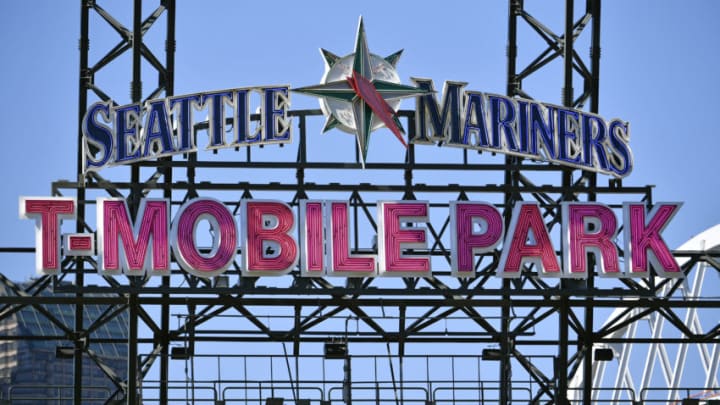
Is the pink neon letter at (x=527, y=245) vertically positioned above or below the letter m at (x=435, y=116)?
below

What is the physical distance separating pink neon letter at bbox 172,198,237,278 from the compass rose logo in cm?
282

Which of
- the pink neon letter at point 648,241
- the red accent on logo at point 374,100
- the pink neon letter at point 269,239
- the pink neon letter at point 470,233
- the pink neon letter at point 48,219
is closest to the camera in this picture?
the pink neon letter at point 48,219

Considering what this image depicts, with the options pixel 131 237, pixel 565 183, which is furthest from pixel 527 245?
pixel 131 237

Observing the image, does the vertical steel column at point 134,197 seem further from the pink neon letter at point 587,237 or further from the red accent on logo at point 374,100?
the pink neon letter at point 587,237

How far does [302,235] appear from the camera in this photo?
3600 cm

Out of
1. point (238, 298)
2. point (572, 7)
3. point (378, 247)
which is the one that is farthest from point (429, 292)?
point (572, 7)

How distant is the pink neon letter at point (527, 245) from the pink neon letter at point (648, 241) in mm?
1634

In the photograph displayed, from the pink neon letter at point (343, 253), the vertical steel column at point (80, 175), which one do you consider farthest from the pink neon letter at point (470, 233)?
the vertical steel column at point (80, 175)

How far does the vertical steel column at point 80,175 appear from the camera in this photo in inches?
1437

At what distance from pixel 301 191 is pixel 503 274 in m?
4.46

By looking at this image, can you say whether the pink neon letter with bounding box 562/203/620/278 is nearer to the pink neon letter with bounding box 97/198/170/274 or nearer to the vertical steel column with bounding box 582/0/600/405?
the vertical steel column with bounding box 582/0/600/405

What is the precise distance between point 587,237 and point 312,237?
5677 millimetres

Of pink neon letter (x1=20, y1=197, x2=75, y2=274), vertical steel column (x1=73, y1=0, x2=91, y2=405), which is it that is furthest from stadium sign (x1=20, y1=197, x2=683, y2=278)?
vertical steel column (x1=73, y1=0, x2=91, y2=405)

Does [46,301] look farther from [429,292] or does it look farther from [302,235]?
[429,292]
